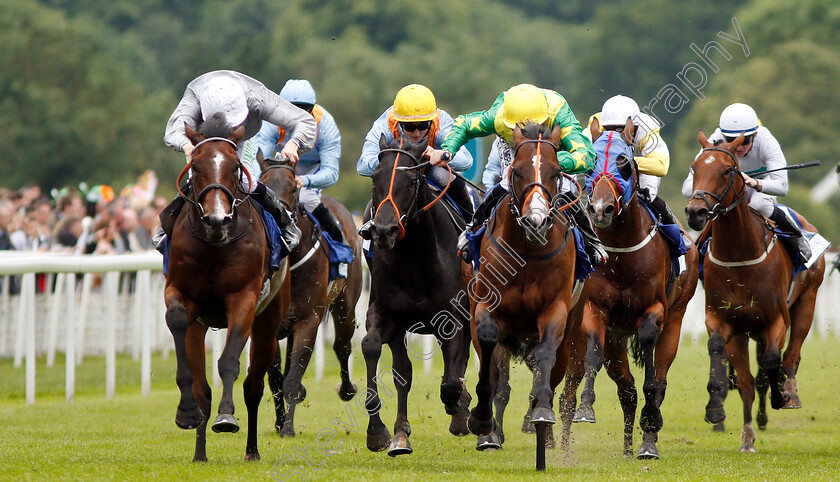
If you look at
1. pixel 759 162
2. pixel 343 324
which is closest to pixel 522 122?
pixel 759 162

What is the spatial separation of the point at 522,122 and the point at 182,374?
2.51m

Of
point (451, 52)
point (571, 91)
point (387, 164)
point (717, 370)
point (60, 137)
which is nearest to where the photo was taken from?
point (387, 164)

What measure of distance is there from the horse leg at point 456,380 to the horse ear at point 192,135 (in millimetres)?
2026

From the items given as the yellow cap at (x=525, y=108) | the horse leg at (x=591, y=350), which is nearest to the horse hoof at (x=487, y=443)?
the horse leg at (x=591, y=350)

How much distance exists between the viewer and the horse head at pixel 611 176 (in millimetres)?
8297

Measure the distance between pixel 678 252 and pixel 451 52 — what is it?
49.6 meters

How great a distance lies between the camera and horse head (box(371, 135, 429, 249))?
24.7 feet

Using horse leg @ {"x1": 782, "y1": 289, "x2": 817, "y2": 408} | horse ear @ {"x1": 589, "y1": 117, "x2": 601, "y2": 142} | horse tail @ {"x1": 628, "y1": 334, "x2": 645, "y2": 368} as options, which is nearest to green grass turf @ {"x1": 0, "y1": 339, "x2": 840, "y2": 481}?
horse leg @ {"x1": 782, "y1": 289, "x2": 817, "y2": 408}

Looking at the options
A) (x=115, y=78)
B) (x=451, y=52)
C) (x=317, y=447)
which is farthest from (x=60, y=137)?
(x=317, y=447)

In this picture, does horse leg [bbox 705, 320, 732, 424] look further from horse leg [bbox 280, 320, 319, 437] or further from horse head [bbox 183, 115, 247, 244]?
horse head [bbox 183, 115, 247, 244]

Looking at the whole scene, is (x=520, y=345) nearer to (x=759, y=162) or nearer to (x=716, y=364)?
(x=716, y=364)

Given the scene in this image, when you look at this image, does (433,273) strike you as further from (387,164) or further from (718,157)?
(718,157)

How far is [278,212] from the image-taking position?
8219 millimetres

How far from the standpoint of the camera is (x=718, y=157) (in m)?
9.09
